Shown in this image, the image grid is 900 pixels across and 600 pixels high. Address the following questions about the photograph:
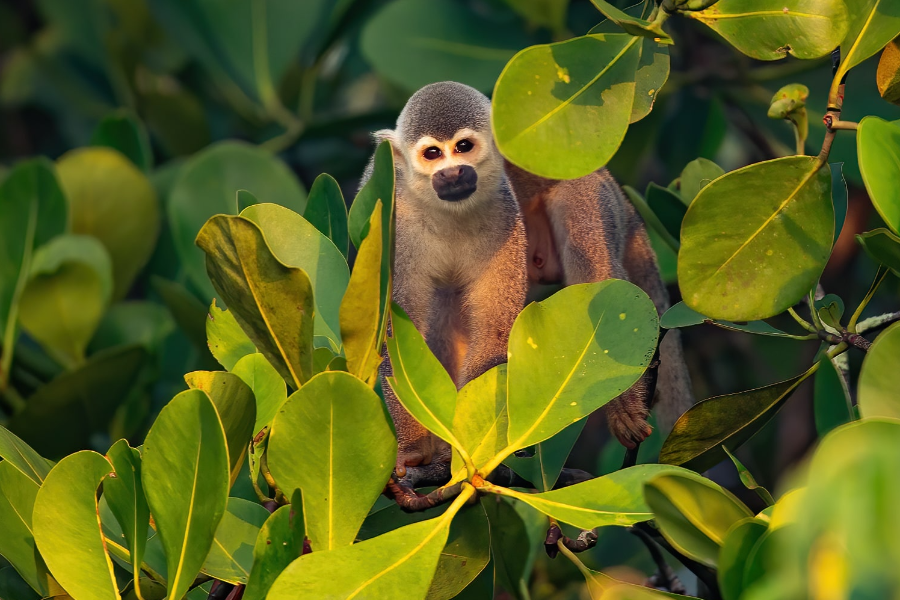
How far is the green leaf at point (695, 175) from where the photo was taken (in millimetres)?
1721

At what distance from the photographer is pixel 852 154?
2.01 metres

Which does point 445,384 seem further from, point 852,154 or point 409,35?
point 409,35

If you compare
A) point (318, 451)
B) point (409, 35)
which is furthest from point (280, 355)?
point (409, 35)

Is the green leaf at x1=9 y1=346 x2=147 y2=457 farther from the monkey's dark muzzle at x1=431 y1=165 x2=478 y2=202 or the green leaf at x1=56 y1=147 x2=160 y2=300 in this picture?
the monkey's dark muzzle at x1=431 y1=165 x2=478 y2=202

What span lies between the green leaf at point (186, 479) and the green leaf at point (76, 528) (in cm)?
11

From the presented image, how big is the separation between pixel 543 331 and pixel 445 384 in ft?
0.51

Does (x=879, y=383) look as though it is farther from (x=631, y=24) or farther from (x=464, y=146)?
(x=464, y=146)

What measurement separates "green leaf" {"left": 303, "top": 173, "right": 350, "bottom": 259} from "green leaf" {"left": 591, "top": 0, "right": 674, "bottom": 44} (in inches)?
24.6

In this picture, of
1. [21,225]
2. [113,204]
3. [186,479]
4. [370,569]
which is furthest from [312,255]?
[113,204]

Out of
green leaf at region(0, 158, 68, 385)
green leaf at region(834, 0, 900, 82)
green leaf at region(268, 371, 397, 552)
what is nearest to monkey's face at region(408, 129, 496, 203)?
green leaf at region(0, 158, 68, 385)

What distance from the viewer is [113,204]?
2.69 meters

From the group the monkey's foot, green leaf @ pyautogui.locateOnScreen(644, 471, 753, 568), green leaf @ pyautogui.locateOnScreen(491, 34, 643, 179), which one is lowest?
the monkey's foot

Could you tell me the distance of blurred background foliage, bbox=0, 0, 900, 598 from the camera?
2.31 meters

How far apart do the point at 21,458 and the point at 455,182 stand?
1.40 meters
